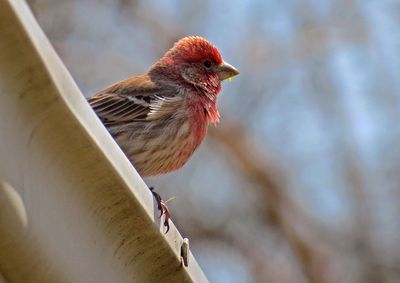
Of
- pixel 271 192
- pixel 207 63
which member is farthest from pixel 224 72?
pixel 271 192

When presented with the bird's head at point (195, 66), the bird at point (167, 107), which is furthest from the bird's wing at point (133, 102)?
the bird's head at point (195, 66)

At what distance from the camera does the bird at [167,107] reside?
6.27m

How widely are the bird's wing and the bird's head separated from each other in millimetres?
224

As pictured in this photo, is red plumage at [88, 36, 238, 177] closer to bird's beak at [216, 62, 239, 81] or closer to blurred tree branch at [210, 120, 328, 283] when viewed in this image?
bird's beak at [216, 62, 239, 81]

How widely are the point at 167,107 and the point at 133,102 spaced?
0.20 meters

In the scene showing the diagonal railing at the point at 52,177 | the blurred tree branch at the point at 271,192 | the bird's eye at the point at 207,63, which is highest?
the bird's eye at the point at 207,63

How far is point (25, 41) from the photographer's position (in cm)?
289

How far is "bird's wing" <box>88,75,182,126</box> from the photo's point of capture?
6391mm

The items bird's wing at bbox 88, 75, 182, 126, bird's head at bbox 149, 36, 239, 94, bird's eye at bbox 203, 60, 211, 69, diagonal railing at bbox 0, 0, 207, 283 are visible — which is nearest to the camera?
diagonal railing at bbox 0, 0, 207, 283

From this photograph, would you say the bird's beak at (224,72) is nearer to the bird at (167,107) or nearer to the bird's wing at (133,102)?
the bird at (167,107)

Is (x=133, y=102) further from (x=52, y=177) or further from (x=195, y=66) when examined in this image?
(x=52, y=177)

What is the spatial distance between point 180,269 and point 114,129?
8.50ft

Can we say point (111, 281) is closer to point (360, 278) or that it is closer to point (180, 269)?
point (180, 269)

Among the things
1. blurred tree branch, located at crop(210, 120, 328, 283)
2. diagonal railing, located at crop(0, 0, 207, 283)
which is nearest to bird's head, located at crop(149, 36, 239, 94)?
blurred tree branch, located at crop(210, 120, 328, 283)
